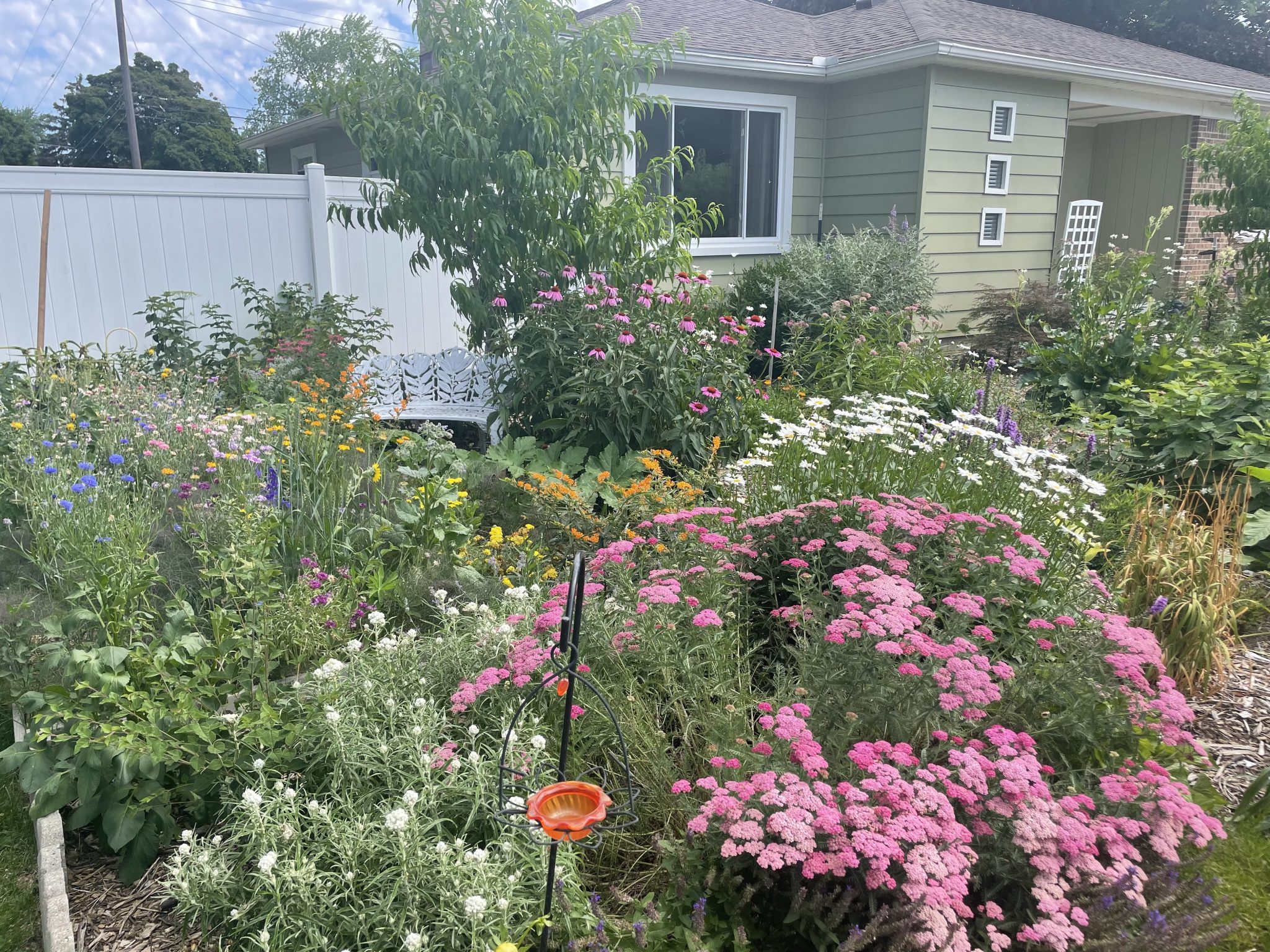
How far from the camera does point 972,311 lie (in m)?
9.30

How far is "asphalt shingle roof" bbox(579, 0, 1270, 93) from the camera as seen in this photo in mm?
8578

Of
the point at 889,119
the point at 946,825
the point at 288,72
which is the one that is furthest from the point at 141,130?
the point at 946,825

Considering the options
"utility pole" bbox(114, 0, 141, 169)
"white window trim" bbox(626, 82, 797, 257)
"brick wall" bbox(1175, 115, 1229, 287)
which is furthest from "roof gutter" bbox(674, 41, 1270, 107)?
"utility pole" bbox(114, 0, 141, 169)

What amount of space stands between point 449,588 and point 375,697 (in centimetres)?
109

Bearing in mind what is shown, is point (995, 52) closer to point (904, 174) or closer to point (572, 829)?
point (904, 174)

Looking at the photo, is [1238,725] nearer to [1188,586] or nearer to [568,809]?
[1188,586]

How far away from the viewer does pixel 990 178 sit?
9.29 metres

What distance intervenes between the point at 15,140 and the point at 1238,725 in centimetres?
4109

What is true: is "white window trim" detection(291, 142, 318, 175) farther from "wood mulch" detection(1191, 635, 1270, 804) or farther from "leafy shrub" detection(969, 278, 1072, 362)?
"wood mulch" detection(1191, 635, 1270, 804)

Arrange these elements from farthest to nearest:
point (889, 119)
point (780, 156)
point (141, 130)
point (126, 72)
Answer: point (141, 130)
point (126, 72)
point (780, 156)
point (889, 119)

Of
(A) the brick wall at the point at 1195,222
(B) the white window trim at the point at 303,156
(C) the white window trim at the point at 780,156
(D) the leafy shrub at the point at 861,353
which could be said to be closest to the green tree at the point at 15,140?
(B) the white window trim at the point at 303,156

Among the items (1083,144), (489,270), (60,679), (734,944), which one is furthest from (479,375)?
(1083,144)

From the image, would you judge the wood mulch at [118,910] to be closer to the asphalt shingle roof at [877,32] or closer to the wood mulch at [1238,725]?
Result: the wood mulch at [1238,725]

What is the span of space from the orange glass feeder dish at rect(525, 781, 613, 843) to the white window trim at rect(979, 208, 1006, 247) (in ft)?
30.7
